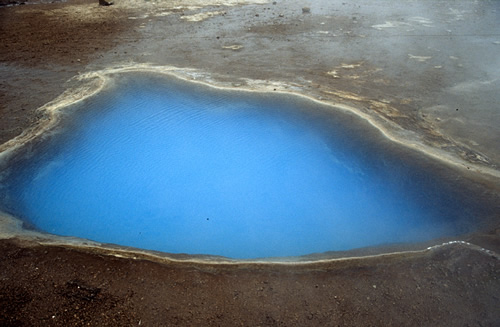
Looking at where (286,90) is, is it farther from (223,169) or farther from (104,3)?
(104,3)

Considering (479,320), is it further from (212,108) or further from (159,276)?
(212,108)

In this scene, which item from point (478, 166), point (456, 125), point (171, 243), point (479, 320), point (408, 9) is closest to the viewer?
point (479, 320)

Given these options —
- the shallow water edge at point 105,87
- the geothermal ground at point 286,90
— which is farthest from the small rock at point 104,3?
the shallow water edge at point 105,87

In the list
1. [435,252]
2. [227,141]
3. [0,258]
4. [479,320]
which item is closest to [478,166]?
[435,252]

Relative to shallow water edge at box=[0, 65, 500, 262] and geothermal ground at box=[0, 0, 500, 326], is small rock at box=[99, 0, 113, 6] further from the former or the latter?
shallow water edge at box=[0, 65, 500, 262]

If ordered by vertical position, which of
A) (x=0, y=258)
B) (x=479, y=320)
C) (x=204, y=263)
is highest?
(x=0, y=258)

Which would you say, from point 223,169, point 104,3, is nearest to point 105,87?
point 223,169
